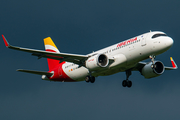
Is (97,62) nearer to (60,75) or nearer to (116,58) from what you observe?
(116,58)

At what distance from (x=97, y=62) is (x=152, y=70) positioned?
30.6 ft

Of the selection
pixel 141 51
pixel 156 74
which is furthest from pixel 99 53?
pixel 156 74

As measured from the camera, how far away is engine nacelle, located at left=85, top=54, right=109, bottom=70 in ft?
139

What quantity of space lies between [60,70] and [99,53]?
29.6 feet

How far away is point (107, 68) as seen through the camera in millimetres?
43469

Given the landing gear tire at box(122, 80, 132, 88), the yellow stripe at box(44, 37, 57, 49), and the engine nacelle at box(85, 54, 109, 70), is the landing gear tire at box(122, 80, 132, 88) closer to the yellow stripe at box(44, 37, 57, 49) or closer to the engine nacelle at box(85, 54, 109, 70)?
the engine nacelle at box(85, 54, 109, 70)

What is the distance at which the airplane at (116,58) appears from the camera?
40.3 metres

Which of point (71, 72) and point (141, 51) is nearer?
point (141, 51)

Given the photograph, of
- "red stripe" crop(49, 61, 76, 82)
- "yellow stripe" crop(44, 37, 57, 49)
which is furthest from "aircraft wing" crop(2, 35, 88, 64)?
"yellow stripe" crop(44, 37, 57, 49)

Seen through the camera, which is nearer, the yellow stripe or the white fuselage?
the white fuselage

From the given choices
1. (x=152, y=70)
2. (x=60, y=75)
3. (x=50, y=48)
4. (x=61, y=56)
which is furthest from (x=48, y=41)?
(x=152, y=70)

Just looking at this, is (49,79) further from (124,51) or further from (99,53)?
(124,51)

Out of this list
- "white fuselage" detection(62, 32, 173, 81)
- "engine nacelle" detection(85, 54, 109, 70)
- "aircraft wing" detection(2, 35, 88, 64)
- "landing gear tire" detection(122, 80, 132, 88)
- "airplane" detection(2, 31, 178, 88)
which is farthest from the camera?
"landing gear tire" detection(122, 80, 132, 88)

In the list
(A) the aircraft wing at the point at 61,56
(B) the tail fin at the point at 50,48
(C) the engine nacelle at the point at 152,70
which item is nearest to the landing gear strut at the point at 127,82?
(C) the engine nacelle at the point at 152,70
